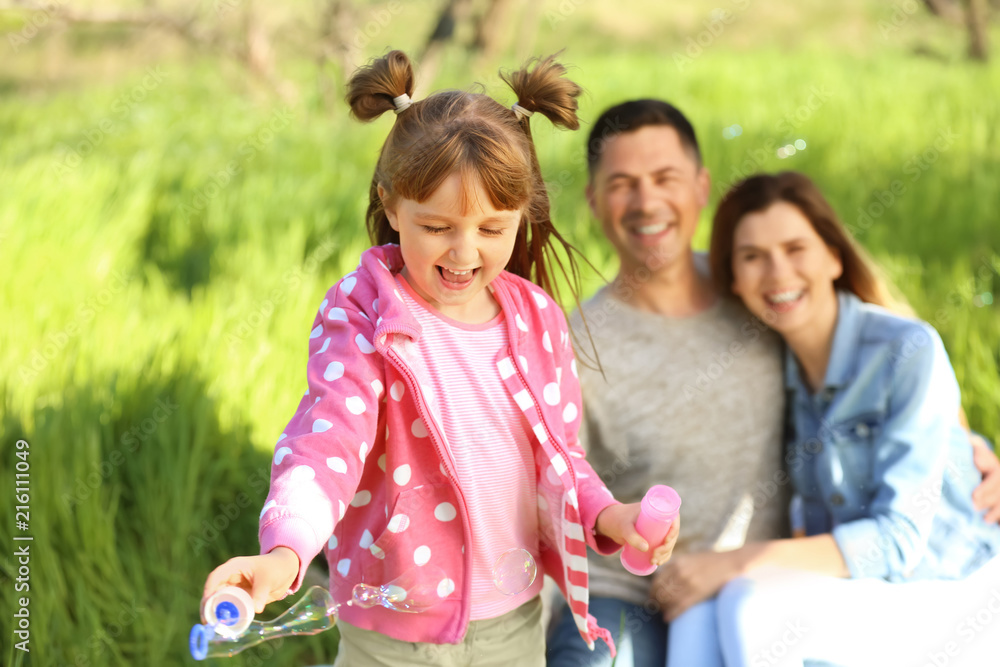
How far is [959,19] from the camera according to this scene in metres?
8.57

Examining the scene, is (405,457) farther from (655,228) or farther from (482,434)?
(655,228)

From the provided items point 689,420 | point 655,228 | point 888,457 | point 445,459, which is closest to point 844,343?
point 888,457

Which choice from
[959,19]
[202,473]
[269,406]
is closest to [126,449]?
[202,473]

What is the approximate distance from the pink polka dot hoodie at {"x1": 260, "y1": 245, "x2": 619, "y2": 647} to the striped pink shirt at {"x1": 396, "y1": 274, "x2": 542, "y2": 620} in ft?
0.07

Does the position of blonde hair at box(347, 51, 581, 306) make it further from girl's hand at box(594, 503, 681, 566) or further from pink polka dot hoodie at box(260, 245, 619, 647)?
girl's hand at box(594, 503, 681, 566)

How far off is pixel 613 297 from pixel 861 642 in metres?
0.94

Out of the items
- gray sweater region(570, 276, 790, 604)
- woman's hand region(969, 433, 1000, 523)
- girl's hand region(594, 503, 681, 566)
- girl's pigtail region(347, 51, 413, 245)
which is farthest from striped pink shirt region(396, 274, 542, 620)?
woman's hand region(969, 433, 1000, 523)

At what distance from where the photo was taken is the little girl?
1.23 m

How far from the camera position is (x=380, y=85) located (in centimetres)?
134

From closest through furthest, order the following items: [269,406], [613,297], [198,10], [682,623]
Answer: [682,623] → [613,297] → [269,406] → [198,10]

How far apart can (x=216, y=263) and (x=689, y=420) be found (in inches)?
83.8

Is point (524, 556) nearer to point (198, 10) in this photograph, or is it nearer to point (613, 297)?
point (613, 297)

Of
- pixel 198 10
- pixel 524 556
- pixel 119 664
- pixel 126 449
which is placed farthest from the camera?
pixel 198 10

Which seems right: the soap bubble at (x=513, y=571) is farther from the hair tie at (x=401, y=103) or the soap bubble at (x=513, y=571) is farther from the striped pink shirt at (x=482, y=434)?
the hair tie at (x=401, y=103)
